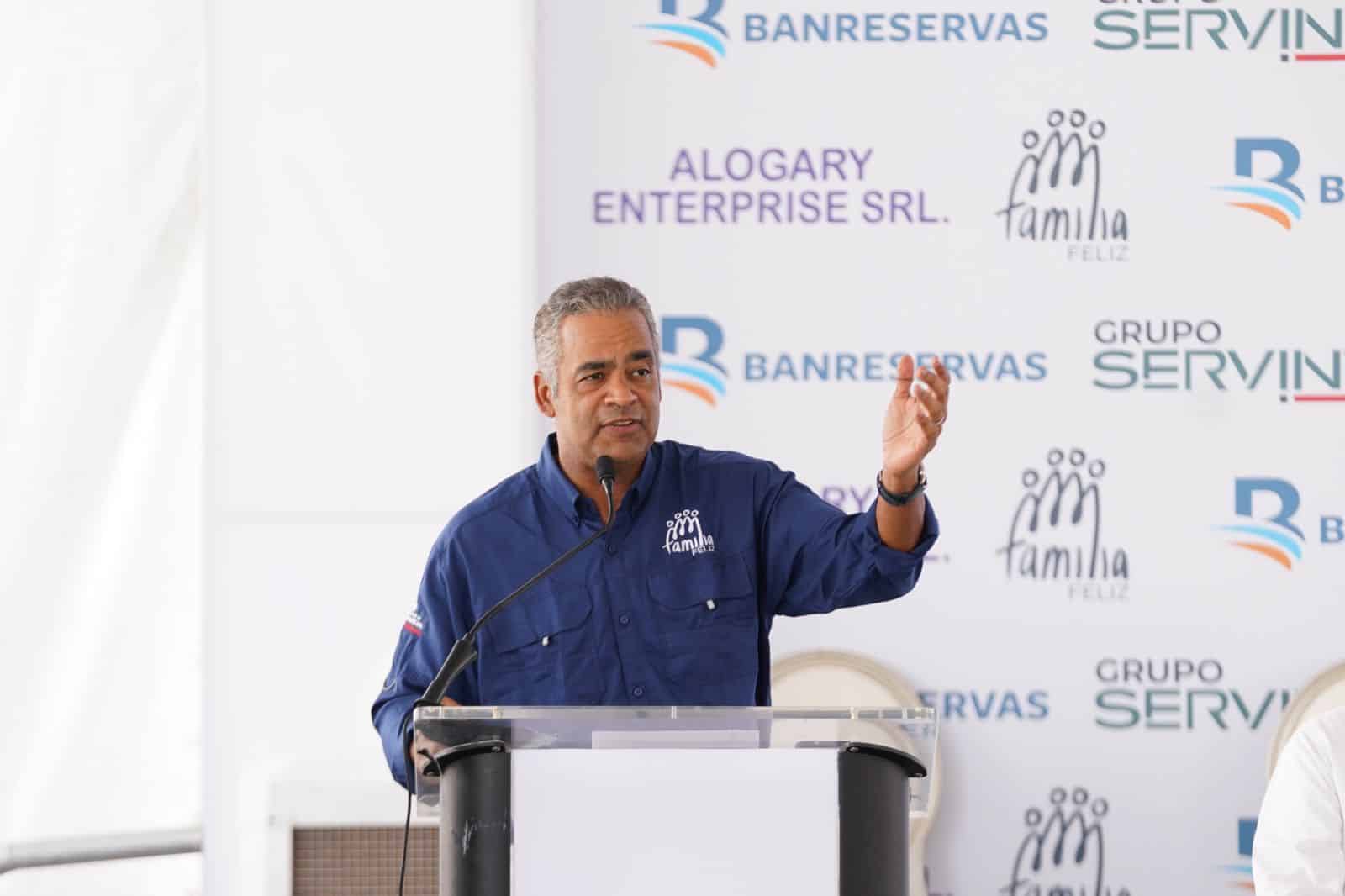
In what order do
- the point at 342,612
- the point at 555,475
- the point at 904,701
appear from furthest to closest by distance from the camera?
1. the point at 904,701
2. the point at 342,612
3. the point at 555,475

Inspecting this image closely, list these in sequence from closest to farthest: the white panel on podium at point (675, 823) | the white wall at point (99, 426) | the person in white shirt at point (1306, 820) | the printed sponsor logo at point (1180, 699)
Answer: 1. the white panel on podium at point (675, 823)
2. the person in white shirt at point (1306, 820)
3. the white wall at point (99, 426)
4. the printed sponsor logo at point (1180, 699)

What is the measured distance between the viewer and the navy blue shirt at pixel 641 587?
2.34 m

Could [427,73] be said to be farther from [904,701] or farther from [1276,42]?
[1276,42]

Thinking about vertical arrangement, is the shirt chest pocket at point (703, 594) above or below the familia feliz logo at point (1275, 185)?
below

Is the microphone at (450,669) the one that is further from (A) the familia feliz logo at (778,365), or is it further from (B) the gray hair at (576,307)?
(A) the familia feliz logo at (778,365)

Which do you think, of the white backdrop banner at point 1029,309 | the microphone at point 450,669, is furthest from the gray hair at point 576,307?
the white backdrop banner at point 1029,309

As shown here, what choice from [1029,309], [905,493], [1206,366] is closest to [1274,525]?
[1206,366]

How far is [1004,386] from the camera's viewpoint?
4.05m

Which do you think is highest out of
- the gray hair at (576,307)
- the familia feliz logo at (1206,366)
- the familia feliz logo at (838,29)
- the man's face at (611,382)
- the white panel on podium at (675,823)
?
the familia feliz logo at (838,29)

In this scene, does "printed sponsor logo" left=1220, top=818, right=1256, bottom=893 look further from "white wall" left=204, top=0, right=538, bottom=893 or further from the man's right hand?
the man's right hand

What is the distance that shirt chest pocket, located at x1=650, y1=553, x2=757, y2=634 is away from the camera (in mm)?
2369

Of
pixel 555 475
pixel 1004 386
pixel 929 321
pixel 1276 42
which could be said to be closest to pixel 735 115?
pixel 929 321

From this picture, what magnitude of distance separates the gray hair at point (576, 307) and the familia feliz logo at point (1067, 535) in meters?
1.90

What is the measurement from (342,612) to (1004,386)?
1719 mm
